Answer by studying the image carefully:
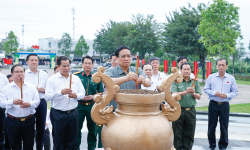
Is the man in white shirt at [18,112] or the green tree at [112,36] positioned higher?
the green tree at [112,36]

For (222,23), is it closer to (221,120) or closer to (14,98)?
(221,120)

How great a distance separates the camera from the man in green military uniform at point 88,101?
3957 millimetres

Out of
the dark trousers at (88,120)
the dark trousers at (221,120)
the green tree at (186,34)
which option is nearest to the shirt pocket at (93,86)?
the dark trousers at (88,120)

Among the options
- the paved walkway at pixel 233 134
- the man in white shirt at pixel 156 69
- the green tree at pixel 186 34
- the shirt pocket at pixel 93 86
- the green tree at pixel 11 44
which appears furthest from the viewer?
the green tree at pixel 11 44

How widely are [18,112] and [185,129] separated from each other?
2.79 meters

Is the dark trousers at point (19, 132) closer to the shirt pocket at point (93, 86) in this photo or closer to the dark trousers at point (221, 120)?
the shirt pocket at point (93, 86)

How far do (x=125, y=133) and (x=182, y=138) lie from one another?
257 centimetres

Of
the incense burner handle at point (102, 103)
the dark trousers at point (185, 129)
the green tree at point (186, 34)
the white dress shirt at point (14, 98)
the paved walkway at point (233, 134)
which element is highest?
the green tree at point (186, 34)

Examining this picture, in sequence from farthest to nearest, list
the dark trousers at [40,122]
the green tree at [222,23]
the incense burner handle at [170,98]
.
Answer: the green tree at [222,23], the dark trousers at [40,122], the incense burner handle at [170,98]

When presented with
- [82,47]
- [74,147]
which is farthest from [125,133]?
[82,47]

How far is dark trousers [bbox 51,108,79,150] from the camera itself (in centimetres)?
324

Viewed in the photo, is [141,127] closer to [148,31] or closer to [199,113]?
[199,113]

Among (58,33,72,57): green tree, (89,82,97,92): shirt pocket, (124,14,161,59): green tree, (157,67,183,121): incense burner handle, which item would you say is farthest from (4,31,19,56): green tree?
(157,67,183,121): incense burner handle

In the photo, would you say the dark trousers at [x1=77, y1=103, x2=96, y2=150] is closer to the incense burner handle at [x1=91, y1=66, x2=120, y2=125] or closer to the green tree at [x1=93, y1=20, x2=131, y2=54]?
the incense burner handle at [x1=91, y1=66, x2=120, y2=125]
